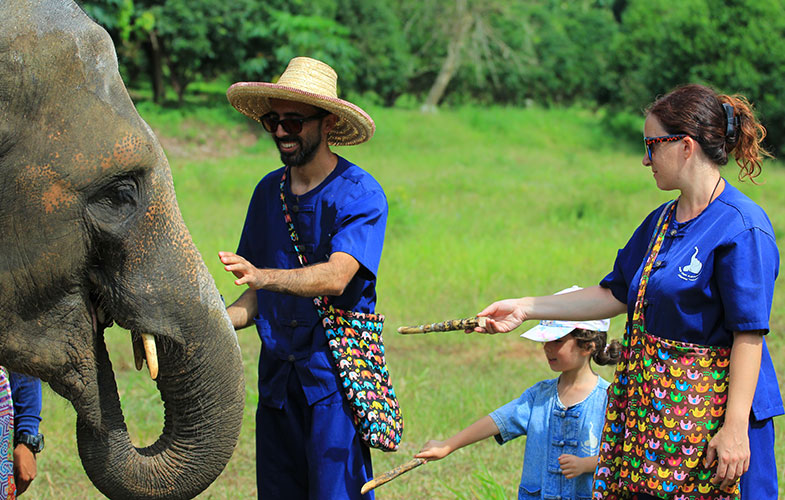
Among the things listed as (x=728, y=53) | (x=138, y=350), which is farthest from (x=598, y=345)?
(x=728, y=53)

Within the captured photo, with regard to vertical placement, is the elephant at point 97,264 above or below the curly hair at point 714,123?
below

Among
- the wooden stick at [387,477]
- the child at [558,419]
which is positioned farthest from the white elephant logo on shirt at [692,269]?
the wooden stick at [387,477]

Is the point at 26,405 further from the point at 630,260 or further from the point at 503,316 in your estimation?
the point at 630,260

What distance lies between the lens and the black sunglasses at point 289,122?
10.8ft

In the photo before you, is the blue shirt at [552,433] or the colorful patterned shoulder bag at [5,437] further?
the blue shirt at [552,433]

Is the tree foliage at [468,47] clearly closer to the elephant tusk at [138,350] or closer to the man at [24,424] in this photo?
the man at [24,424]

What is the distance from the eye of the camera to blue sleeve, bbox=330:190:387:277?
3.11 metres

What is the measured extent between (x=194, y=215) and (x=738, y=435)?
977 cm

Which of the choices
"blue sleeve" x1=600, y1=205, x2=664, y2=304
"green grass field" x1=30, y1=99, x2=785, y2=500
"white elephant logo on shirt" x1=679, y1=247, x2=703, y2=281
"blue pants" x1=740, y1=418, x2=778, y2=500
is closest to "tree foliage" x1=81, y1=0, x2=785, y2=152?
"green grass field" x1=30, y1=99, x2=785, y2=500

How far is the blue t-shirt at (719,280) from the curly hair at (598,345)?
1.94 ft

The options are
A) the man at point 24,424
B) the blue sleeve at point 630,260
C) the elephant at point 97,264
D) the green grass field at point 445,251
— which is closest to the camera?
the elephant at point 97,264

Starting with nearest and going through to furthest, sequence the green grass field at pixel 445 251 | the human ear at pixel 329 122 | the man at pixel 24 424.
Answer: the man at pixel 24 424, the human ear at pixel 329 122, the green grass field at pixel 445 251

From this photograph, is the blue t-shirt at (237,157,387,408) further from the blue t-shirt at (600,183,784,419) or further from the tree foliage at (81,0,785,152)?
the tree foliage at (81,0,785,152)

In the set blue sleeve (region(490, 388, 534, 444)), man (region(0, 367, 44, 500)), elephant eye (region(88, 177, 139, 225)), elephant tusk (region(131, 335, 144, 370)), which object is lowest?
man (region(0, 367, 44, 500))
